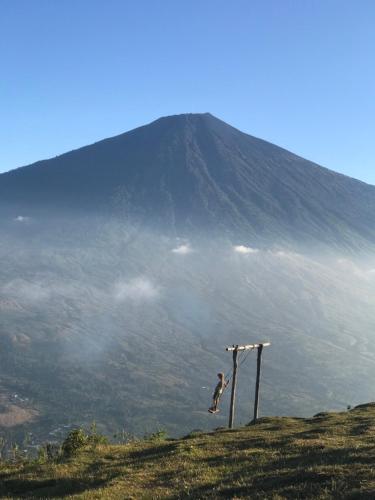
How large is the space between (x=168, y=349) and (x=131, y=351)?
1038 centimetres

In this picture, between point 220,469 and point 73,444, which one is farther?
point 73,444

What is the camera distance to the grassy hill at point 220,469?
36.4 ft

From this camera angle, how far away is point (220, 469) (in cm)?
1412

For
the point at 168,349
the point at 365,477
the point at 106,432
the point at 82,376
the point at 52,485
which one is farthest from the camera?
the point at 168,349

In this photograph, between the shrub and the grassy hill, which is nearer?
the grassy hill

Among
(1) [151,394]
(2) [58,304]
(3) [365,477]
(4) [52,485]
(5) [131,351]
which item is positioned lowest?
(4) [52,485]

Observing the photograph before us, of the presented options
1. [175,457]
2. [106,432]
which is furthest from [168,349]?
[175,457]

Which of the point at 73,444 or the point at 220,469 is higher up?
the point at 73,444

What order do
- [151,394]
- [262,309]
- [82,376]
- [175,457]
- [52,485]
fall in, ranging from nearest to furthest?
[52,485] < [175,457] < [151,394] < [82,376] < [262,309]

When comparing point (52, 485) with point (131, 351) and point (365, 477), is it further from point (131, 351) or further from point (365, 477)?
point (131, 351)

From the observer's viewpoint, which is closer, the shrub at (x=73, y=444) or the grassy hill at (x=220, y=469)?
the grassy hill at (x=220, y=469)

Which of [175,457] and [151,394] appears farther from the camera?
[151,394]

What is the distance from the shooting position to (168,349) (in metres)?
157

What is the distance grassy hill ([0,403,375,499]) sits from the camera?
11.1 meters
